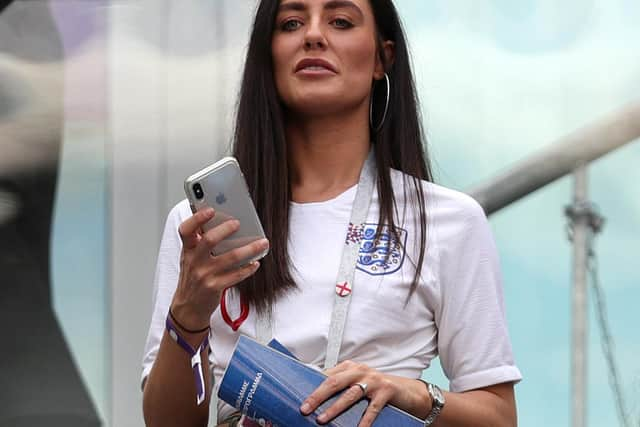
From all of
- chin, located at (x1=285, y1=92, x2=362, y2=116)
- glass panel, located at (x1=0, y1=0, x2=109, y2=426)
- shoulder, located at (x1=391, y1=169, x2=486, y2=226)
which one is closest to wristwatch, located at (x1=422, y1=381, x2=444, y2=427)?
shoulder, located at (x1=391, y1=169, x2=486, y2=226)

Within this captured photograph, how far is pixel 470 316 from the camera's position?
2.71m

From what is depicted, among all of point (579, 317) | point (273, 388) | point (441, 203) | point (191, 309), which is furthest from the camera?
point (579, 317)

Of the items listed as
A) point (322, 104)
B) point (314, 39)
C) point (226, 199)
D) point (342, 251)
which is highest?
point (314, 39)

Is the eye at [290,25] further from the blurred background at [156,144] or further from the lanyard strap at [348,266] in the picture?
the blurred background at [156,144]

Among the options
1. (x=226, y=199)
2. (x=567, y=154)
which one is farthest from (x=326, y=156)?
(x=567, y=154)

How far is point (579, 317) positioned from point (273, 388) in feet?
6.99

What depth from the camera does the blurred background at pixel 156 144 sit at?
14.5ft

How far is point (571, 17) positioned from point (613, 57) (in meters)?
0.17

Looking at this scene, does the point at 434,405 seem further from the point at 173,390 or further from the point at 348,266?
the point at 173,390

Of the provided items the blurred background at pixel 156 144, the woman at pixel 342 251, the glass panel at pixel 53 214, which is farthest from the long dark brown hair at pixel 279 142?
the glass panel at pixel 53 214

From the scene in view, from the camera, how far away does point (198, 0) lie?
4719 mm

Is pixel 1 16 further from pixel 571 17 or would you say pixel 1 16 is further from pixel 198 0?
pixel 571 17

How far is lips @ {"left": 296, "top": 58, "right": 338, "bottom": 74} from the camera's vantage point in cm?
280

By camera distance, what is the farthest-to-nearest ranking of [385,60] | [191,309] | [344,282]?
1. [385,60]
2. [344,282]
3. [191,309]
